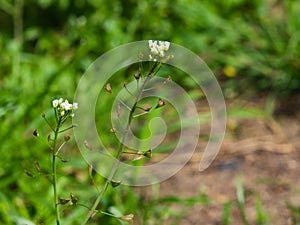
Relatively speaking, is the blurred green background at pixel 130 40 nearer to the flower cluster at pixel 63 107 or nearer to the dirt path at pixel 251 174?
the dirt path at pixel 251 174

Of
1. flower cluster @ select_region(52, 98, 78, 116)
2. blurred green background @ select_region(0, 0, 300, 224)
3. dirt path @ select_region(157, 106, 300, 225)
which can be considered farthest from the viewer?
blurred green background @ select_region(0, 0, 300, 224)

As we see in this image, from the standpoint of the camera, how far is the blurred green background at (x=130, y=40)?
9.32ft

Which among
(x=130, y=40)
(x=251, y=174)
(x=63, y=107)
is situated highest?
(x=130, y=40)

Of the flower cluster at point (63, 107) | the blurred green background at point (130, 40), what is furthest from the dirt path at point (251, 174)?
the flower cluster at point (63, 107)

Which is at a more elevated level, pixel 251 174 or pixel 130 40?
pixel 130 40

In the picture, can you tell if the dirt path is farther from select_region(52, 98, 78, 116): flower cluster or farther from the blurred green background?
select_region(52, 98, 78, 116): flower cluster

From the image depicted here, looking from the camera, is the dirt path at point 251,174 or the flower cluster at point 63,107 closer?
the flower cluster at point 63,107

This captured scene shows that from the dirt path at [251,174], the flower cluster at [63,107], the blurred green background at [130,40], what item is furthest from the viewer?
the blurred green background at [130,40]

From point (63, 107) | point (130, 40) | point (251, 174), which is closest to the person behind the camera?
point (63, 107)

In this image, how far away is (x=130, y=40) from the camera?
341 centimetres

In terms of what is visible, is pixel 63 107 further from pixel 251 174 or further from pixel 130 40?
pixel 130 40

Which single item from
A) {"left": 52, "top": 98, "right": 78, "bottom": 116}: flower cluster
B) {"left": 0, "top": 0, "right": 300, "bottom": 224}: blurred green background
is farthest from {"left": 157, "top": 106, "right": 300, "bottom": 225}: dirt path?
{"left": 52, "top": 98, "right": 78, "bottom": 116}: flower cluster

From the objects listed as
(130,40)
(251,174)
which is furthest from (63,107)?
(130,40)

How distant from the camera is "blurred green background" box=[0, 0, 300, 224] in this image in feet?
9.32
